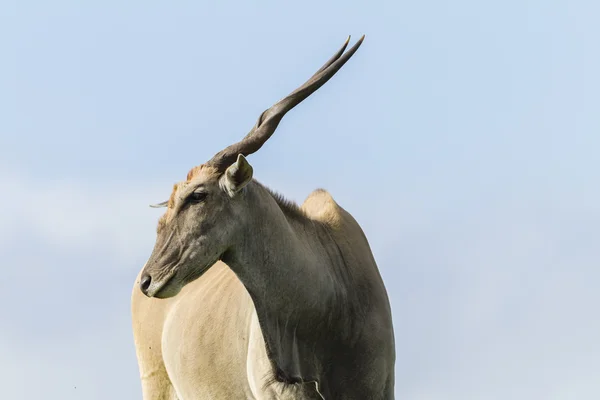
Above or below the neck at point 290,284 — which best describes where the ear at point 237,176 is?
above

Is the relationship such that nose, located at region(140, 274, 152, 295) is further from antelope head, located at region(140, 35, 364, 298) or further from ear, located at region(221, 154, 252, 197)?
ear, located at region(221, 154, 252, 197)

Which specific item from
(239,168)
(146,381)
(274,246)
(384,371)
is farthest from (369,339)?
(146,381)

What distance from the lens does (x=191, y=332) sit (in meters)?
10.4

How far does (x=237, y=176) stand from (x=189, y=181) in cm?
30

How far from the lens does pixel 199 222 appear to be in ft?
27.4

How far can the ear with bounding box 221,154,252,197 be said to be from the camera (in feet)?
27.4

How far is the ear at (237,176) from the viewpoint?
27.4 feet

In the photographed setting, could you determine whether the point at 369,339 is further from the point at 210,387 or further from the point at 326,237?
the point at 210,387

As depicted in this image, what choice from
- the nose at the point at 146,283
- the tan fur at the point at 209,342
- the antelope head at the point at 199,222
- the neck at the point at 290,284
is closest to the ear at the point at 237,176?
the antelope head at the point at 199,222

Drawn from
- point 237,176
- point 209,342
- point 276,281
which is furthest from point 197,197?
point 209,342

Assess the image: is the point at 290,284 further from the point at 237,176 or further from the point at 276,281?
the point at 237,176

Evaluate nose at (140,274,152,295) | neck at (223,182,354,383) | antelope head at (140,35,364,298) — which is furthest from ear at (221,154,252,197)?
nose at (140,274,152,295)

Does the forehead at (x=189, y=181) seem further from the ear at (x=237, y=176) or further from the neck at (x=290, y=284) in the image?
the neck at (x=290, y=284)

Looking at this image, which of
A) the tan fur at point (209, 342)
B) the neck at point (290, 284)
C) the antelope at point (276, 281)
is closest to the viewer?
the antelope at point (276, 281)
